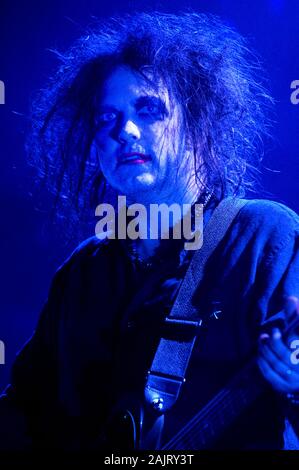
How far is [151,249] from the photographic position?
131 centimetres

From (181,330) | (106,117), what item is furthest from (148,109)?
(181,330)

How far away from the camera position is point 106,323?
125 centimetres

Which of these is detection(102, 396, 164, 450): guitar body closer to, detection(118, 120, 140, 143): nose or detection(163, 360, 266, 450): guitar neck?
detection(163, 360, 266, 450): guitar neck

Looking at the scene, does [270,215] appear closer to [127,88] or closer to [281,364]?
[281,364]

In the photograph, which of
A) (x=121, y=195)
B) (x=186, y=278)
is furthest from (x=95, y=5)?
(x=186, y=278)

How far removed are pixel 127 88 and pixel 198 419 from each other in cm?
90

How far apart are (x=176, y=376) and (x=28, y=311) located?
57cm

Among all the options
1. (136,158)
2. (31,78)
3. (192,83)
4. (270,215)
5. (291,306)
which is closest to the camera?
(291,306)

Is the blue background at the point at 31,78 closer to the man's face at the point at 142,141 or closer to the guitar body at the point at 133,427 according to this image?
the man's face at the point at 142,141

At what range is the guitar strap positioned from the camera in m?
1.09

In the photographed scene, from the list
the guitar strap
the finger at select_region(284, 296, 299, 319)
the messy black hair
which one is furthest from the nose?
the finger at select_region(284, 296, 299, 319)

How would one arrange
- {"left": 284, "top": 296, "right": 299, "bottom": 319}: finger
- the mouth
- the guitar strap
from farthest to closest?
the mouth
the guitar strap
{"left": 284, "top": 296, "right": 299, "bottom": 319}: finger

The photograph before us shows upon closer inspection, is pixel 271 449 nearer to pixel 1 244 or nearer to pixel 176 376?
pixel 176 376

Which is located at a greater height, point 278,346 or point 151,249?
point 151,249
